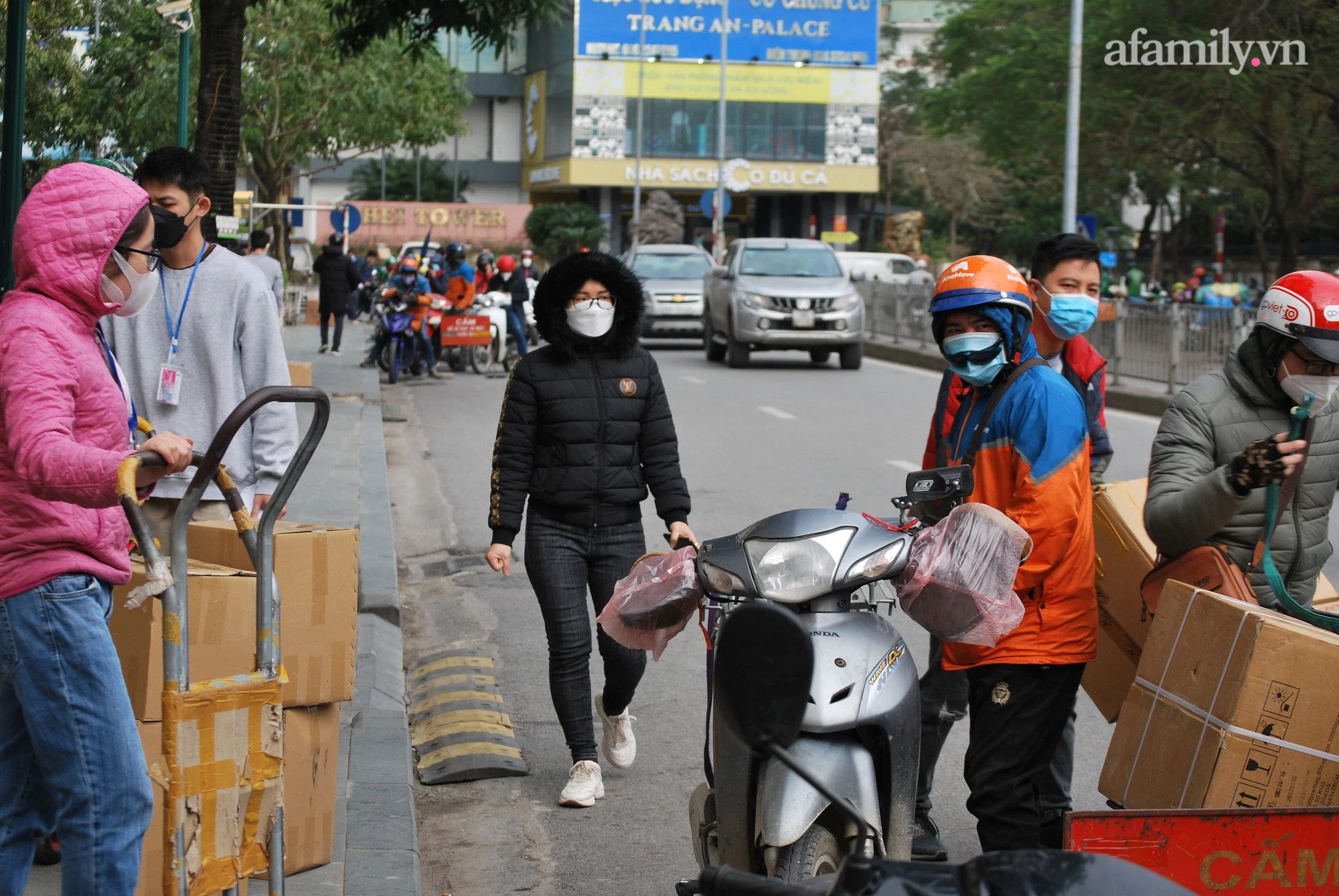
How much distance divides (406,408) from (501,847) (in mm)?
12521

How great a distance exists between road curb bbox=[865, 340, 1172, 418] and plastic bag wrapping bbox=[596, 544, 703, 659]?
26.6ft

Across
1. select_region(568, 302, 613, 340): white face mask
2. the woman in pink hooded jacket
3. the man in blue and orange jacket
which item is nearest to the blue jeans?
the woman in pink hooded jacket

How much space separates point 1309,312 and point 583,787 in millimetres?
2752

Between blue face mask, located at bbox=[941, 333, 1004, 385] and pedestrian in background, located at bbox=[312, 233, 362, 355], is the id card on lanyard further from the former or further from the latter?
pedestrian in background, located at bbox=[312, 233, 362, 355]

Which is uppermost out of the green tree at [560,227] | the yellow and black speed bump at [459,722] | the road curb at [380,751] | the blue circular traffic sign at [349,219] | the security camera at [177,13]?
the green tree at [560,227]

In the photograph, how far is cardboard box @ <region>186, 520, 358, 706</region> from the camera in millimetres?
3779

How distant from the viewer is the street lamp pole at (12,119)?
18.1 ft

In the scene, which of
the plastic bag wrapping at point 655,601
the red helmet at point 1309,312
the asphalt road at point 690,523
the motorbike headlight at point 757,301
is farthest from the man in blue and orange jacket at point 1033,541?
the motorbike headlight at point 757,301

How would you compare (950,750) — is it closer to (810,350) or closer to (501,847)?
(501,847)

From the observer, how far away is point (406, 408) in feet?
55.2

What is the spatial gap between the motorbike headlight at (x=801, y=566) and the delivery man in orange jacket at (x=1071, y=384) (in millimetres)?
961

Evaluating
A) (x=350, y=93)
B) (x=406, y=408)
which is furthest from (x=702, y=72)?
(x=406, y=408)

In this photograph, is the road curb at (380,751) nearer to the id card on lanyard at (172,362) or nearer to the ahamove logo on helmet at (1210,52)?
the id card on lanyard at (172,362)

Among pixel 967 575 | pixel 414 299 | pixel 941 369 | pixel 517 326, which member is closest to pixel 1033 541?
pixel 967 575
